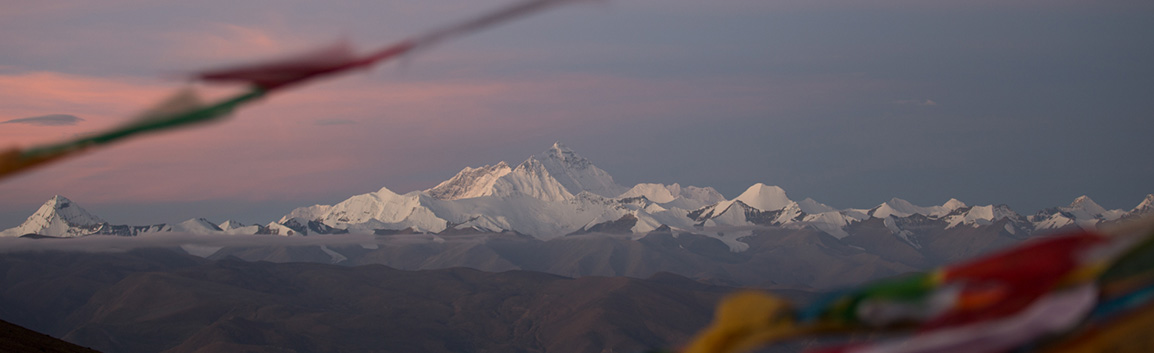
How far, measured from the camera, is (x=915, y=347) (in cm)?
538

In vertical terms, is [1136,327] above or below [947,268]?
below

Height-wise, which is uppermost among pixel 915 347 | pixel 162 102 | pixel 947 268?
pixel 162 102

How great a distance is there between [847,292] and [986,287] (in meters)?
0.72

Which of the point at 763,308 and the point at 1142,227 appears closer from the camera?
the point at 1142,227

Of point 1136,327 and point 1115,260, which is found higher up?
point 1115,260

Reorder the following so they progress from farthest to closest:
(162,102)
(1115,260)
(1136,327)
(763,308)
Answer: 1. (162,102)
2. (763,308)
3. (1136,327)
4. (1115,260)

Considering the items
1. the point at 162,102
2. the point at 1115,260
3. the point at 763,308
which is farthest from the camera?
the point at 162,102

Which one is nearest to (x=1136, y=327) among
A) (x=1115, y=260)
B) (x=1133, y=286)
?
(x=1133, y=286)

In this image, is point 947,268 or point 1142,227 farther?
point 947,268

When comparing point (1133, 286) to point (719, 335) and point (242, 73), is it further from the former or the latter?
point (242, 73)

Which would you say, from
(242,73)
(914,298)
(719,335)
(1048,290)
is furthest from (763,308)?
(242,73)

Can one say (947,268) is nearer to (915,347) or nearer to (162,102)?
(915,347)

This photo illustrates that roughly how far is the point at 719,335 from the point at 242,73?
3.83 metres

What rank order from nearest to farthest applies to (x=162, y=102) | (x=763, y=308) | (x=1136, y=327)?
(x=1136, y=327) < (x=763, y=308) < (x=162, y=102)
